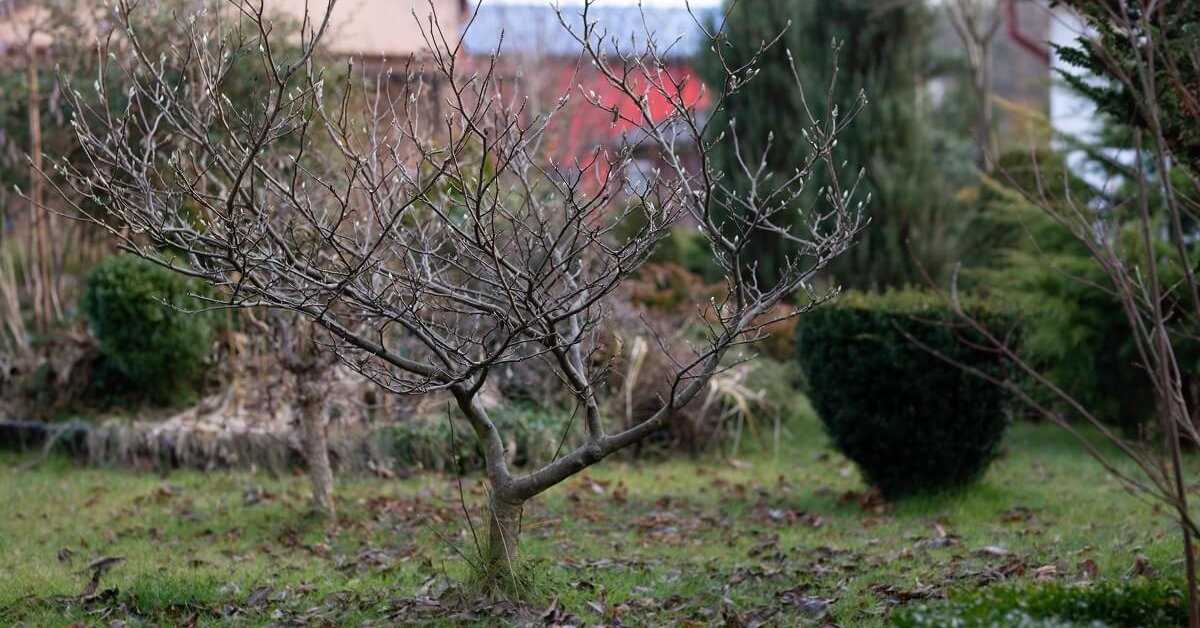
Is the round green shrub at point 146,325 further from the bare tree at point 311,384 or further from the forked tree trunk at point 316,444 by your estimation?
the forked tree trunk at point 316,444

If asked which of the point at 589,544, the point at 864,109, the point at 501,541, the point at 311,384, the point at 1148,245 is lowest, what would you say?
the point at 589,544

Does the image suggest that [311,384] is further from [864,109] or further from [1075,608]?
[864,109]

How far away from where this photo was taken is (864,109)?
46.1 feet

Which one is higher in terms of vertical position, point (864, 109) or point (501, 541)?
point (864, 109)

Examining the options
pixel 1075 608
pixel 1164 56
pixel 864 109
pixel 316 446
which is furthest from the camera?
pixel 864 109

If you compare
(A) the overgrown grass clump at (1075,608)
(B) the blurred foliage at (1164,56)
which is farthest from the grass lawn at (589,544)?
(B) the blurred foliage at (1164,56)

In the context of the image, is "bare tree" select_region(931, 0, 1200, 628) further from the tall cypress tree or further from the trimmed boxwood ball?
the tall cypress tree

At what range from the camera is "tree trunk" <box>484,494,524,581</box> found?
189 inches

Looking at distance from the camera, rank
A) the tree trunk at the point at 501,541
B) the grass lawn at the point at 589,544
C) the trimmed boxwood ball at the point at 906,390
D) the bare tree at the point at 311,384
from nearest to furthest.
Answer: the tree trunk at the point at 501,541 → the grass lawn at the point at 589,544 → the bare tree at the point at 311,384 → the trimmed boxwood ball at the point at 906,390

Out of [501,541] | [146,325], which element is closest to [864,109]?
[146,325]

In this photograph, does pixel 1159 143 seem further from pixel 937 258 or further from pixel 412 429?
pixel 937 258

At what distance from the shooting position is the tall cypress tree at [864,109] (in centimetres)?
1364

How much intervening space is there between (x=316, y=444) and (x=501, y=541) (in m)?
2.60

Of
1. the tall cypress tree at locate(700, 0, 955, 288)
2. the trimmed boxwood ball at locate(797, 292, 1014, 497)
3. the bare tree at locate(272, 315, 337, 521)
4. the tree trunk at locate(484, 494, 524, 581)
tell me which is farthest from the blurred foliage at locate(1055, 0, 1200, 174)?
the tall cypress tree at locate(700, 0, 955, 288)
